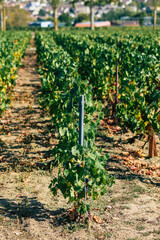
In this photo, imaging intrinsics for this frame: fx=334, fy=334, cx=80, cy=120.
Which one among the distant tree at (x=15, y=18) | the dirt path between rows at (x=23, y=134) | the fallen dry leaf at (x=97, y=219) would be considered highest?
Result: the distant tree at (x=15, y=18)

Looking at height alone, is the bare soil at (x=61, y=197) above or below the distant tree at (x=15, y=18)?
below

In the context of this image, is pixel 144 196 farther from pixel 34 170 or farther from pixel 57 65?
pixel 57 65

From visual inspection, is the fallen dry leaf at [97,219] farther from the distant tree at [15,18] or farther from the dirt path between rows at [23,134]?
the distant tree at [15,18]

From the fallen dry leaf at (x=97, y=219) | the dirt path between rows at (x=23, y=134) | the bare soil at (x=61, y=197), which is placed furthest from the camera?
the dirt path between rows at (x=23, y=134)

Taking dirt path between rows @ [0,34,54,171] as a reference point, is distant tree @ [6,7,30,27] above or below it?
above

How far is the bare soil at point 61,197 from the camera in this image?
161 inches

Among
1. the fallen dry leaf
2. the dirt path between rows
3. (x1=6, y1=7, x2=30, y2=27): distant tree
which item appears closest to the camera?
the fallen dry leaf

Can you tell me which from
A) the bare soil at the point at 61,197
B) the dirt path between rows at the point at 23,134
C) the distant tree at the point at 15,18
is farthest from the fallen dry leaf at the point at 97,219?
the distant tree at the point at 15,18

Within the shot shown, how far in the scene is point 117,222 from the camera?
4.27 metres

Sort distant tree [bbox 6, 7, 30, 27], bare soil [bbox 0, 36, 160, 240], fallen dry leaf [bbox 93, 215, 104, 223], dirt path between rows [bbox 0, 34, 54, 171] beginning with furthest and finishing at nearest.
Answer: distant tree [bbox 6, 7, 30, 27], dirt path between rows [bbox 0, 34, 54, 171], fallen dry leaf [bbox 93, 215, 104, 223], bare soil [bbox 0, 36, 160, 240]

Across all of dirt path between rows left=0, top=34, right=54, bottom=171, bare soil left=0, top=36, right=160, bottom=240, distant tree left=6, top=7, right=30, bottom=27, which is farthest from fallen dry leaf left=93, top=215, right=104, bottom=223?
distant tree left=6, top=7, right=30, bottom=27

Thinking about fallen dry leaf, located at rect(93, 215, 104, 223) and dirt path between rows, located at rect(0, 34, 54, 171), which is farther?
dirt path between rows, located at rect(0, 34, 54, 171)

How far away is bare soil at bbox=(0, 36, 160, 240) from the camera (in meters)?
4.09

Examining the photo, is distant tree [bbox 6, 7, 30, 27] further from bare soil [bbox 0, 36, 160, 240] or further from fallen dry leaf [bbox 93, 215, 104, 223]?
fallen dry leaf [bbox 93, 215, 104, 223]
